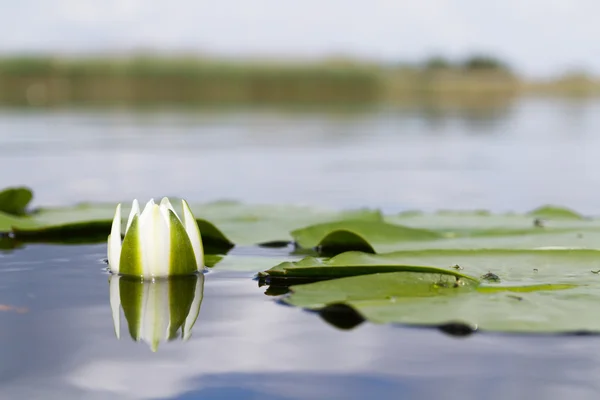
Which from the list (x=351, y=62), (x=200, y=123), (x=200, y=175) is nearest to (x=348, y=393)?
(x=200, y=175)

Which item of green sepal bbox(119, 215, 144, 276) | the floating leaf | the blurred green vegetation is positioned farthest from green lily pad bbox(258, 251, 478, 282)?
the blurred green vegetation

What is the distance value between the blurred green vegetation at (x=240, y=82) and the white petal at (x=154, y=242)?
25.0 m

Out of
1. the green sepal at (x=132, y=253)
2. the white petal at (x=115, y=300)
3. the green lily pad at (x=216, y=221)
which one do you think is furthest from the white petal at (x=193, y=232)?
the green lily pad at (x=216, y=221)

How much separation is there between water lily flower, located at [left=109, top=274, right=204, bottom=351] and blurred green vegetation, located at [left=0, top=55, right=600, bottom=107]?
25.0m

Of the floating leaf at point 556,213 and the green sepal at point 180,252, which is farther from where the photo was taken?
the floating leaf at point 556,213

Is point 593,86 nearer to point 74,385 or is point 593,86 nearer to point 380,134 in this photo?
point 380,134

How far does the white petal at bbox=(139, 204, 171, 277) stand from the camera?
Answer: 2422 mm

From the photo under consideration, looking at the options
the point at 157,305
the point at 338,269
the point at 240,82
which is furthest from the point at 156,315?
the point at 240,82

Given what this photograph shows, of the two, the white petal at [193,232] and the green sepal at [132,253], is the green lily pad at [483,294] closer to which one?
the white petal at [193,232]

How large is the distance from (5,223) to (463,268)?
6.28 feet

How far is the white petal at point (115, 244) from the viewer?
8.04 feet

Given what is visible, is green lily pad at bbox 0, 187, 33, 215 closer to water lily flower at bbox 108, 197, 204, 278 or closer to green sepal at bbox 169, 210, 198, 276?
water lily flower at bbox 108, 197, 204, 278

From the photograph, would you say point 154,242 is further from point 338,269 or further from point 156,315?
point 338,269

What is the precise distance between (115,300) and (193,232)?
343 millimetres
